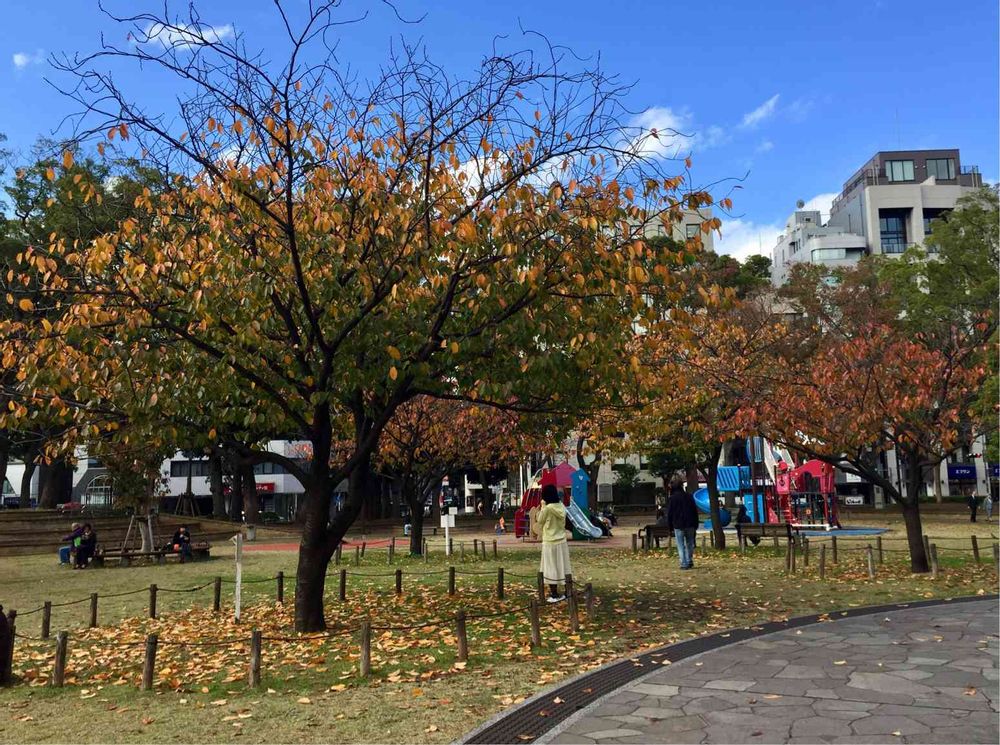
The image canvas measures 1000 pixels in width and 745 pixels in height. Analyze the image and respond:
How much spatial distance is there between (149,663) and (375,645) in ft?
8.65

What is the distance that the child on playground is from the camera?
12.1 meters

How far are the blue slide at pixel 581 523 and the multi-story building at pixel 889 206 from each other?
43730 mm

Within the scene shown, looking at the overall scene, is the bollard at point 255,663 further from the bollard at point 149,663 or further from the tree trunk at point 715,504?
the tree trunk at point 715,504

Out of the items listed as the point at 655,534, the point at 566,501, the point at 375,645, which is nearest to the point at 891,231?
the point at 566,501

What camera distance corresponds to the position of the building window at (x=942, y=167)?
73.9m

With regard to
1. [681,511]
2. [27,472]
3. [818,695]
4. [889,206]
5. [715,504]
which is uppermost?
[889,206]

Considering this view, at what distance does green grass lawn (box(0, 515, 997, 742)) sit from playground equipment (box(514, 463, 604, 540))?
43.3ft

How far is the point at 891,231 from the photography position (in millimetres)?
70750

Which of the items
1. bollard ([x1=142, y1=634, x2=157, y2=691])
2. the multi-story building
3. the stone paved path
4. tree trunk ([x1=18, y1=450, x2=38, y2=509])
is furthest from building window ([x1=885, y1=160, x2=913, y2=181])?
bollard ([x1=142, y1=634, x2=157, y2=691])

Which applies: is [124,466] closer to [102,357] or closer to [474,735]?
[102,357]

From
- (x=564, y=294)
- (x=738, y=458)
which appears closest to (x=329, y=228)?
(x=564, y=294)

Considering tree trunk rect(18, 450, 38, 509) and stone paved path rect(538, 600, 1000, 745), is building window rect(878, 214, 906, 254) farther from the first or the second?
stone paved path rect(538, 600, 1000, 745)

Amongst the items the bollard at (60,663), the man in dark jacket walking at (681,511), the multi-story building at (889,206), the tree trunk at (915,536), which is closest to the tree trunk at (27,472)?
the man in dark jacket walking at (681,511)

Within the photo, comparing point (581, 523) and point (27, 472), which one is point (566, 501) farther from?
point (27, 472)
